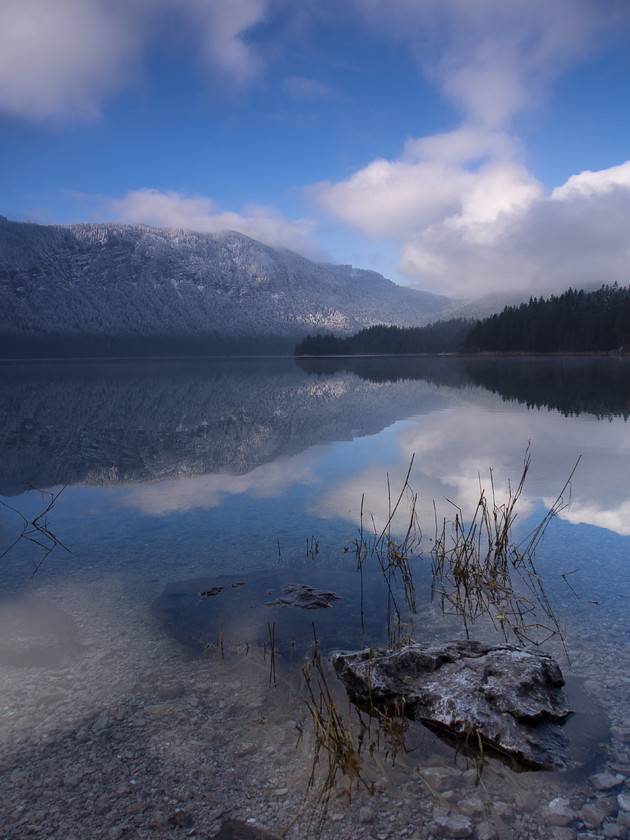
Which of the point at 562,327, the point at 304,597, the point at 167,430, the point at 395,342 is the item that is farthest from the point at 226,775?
the point at 395,342

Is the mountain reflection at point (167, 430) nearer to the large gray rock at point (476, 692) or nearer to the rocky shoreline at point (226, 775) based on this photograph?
the rocky shoreline at point (226, 775)

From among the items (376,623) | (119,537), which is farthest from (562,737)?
(119,537)

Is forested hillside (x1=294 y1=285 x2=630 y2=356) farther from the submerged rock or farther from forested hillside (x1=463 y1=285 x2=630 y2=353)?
the submerged rock

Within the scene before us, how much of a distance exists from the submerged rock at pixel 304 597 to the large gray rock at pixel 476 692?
52.5 inches

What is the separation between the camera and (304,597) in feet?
21.0

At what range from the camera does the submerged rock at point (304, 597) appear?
20.3ft

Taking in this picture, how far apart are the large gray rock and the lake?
157 millimetres

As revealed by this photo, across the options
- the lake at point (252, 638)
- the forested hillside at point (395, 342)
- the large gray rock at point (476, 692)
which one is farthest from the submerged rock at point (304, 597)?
the forested hillside at point (395, 342)

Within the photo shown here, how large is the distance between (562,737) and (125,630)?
14.2 ft

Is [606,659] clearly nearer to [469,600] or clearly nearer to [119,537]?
[469,600]

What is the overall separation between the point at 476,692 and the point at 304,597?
2.69 m

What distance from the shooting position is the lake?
10.8ft

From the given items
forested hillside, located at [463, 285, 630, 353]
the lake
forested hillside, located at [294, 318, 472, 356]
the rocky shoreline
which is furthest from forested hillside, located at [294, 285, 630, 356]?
the rocky shoreline

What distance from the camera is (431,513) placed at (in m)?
Result: 9.66
